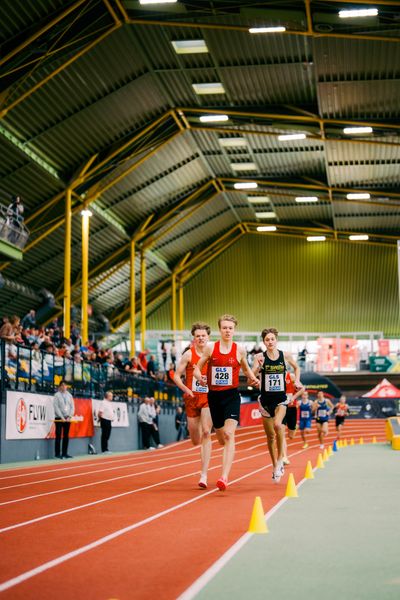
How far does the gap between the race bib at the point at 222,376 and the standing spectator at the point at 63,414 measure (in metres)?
11.7

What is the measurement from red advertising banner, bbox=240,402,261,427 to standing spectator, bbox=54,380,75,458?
1005 inches

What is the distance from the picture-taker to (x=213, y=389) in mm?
10992

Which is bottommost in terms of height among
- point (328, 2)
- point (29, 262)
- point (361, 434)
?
point (361, 434)

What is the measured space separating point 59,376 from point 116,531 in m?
17.5

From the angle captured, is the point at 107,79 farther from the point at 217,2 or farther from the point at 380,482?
the point at 380,482

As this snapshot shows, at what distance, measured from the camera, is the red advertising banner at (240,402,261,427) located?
4775 cm

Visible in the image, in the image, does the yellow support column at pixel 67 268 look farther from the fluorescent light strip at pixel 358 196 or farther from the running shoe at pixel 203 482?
the running shoe at pixel 203 482

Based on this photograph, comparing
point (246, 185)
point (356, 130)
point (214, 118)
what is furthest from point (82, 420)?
point (246, 185)

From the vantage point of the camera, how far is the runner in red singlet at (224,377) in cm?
1084

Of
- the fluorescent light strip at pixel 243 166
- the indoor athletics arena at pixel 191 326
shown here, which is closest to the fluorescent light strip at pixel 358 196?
the indoor athletics arena at pixel 191 326

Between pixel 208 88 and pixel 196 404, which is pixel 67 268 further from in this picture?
pixel 196 404

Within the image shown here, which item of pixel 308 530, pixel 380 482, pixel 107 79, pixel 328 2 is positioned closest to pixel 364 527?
pixel 308 530

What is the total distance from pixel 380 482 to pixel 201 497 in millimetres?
3398

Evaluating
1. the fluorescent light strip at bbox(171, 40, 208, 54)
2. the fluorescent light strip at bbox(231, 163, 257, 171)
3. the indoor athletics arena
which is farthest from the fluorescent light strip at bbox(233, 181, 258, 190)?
the fluorescent light strip at bbox(171, 40, 208, 54)
